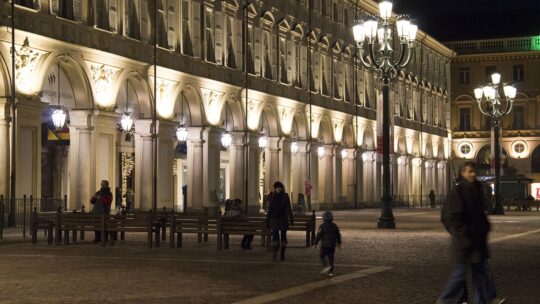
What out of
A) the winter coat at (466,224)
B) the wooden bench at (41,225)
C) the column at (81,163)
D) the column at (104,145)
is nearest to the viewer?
the winter coat at (466,224)

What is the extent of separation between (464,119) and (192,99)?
6170 cm

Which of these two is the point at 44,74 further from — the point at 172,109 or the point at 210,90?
the point at 210,90

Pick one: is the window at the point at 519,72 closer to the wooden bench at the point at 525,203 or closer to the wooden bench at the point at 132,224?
the wooden bench at the point at 525,203

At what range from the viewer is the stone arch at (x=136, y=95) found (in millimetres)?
42875

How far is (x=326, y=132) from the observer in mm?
66312

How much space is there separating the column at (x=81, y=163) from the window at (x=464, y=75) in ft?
231

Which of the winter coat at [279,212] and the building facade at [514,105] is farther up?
the building facade at [514,105]

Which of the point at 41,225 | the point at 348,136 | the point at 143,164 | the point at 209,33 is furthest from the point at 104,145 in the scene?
the point at 348,136

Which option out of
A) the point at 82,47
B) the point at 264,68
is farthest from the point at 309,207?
the point at 82,47

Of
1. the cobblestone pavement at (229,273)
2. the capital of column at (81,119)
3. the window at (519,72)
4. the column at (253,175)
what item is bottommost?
the cobblestone pavement at (229,273)

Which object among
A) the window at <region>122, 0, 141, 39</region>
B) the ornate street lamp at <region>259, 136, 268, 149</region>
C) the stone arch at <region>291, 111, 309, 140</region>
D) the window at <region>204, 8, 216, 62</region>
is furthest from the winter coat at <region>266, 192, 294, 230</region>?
the stone arch at <region>291, 111, 309, 140</region>

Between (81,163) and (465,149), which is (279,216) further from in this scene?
(465,149)

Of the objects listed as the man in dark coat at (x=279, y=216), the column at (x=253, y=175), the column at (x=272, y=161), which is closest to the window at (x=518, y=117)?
the column at (x=272, y=161)

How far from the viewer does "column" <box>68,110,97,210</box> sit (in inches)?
1558
